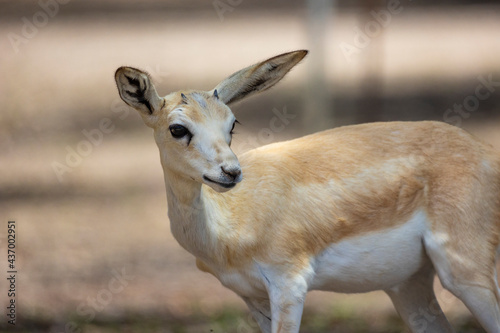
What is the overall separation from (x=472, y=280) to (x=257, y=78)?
4.79 ft

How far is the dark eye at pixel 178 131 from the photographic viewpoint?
357cm

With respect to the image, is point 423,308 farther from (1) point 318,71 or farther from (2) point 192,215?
(1) point 318,71

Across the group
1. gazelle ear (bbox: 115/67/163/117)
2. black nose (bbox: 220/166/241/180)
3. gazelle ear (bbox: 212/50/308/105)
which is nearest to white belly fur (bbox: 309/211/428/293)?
black nose (bbox: 220/166/241/180)

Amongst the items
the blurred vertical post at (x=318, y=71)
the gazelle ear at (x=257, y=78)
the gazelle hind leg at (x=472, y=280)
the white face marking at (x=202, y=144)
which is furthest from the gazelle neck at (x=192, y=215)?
the blurred vertical post at (x=318, y=71)

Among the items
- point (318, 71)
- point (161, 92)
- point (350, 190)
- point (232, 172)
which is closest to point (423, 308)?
point (350, 190)

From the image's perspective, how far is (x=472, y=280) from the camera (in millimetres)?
3852

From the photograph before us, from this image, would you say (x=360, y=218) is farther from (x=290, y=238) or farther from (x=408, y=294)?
(x=408, y=294)

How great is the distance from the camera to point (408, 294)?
174 inches

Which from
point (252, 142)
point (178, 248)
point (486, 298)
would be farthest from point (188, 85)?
point (486, 298)

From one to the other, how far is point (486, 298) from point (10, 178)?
4309 mm

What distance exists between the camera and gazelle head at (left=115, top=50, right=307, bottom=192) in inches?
137

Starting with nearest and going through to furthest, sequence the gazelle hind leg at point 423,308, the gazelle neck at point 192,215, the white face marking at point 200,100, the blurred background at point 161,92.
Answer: the white face marking at point 200,100 → the gazelle neck at point 192,215 → the gazelle hind leg at point 423,308 → the blurred background at point 161,92

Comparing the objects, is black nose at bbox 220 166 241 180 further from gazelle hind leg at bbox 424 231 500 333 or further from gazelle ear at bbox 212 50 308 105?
gazelle hind leg at bbox 424 231 500 333

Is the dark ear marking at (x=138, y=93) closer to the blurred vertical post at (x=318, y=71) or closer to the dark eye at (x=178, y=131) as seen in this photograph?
the dark eye at (x=178, y=131)
